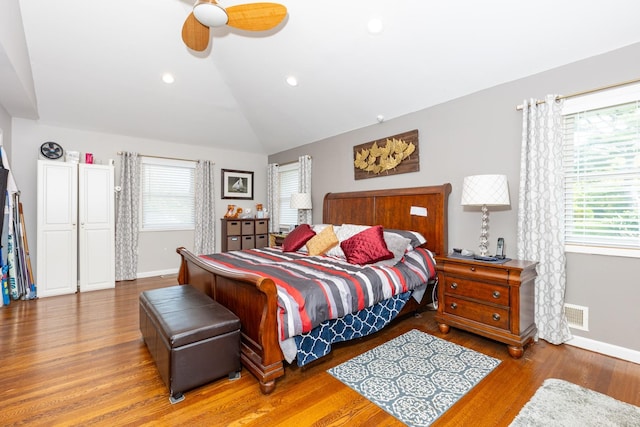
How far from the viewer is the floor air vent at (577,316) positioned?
254cm

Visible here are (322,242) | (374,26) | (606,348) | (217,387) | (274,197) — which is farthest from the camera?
(274,197)

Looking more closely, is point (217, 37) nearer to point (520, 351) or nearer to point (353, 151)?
point (353, 151)

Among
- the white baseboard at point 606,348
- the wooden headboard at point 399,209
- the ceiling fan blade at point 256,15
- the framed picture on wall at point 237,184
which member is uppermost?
the ceiling fan blade at point 256,15

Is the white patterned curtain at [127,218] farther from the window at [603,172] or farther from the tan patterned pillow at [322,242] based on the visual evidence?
the window at [603,172]

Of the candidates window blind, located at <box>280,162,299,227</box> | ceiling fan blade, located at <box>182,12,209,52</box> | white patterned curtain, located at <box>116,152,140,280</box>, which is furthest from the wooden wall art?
white patterned curtain, located at <box>116,152,140,280</box>

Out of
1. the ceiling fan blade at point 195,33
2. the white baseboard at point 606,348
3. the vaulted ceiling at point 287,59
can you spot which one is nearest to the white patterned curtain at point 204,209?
the vaulted ceiling at point 287,59

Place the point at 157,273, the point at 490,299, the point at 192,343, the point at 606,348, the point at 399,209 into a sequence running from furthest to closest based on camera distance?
1. the point at 157,273
2. the point at 399,209
3. the point at 490,299
4. the point at 606,348
5. the point at 192,343

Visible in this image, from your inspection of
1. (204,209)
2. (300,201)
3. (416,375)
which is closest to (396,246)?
(416,375)

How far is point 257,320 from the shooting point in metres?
2.02

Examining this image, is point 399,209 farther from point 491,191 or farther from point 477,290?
point 477,290

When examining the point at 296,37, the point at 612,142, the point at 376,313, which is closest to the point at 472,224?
the point at 612,142

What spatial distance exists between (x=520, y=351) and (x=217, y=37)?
4.61m

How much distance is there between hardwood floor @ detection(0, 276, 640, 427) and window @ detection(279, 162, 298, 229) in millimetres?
3474

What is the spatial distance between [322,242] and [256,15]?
237 cm
